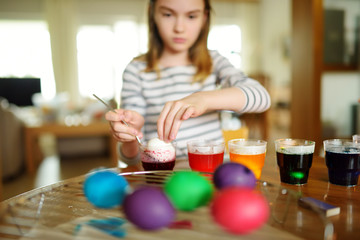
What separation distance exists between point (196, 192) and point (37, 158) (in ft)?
12.4

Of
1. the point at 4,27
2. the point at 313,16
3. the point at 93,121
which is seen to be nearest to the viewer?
the point at 313,16

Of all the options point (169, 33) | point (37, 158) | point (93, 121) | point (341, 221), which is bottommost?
point (37, 158)

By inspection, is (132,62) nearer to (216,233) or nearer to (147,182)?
(147,182)

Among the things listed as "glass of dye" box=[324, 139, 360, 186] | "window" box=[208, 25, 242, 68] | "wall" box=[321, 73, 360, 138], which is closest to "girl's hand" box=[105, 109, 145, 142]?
"glass of dye" box=[324, 139, 360, 186]

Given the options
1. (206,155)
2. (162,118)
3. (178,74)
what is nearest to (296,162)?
(206,155)

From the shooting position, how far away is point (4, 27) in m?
6.14

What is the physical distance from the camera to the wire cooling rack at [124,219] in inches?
16.3

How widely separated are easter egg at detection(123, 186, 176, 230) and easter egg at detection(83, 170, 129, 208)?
0.21ft

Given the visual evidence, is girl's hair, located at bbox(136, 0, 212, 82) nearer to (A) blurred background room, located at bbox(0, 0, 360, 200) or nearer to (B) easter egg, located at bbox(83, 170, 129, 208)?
(A) blurred background room, located at bbox(0, 0, 360, 200)

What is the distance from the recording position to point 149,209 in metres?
0.38

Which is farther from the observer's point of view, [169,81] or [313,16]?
[313,16]

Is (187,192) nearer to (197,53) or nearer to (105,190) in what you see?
(105,190)

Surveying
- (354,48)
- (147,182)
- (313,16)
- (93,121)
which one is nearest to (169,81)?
(147,182)

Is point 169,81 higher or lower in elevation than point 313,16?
lower
